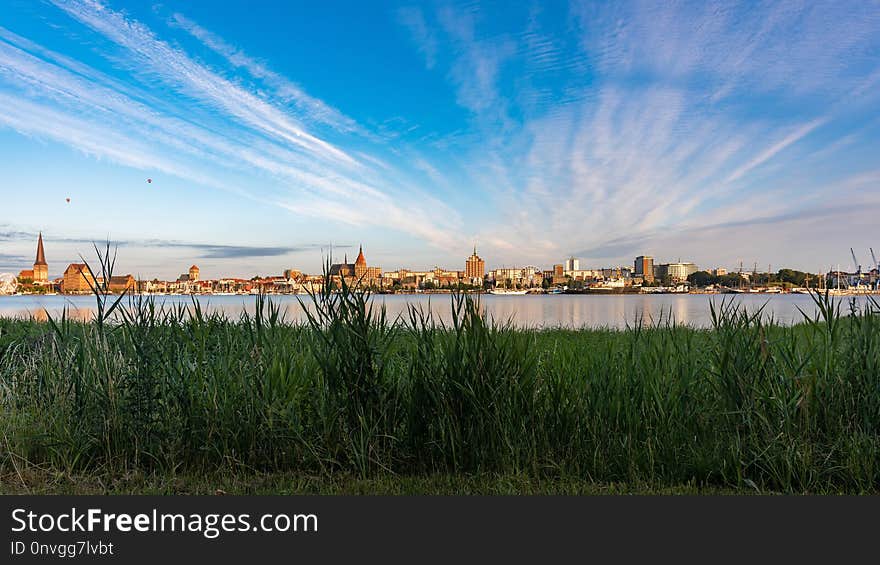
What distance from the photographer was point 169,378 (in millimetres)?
5055

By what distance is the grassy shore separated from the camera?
449cm

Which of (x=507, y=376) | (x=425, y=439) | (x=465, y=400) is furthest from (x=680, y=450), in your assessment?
(x=425, y=439)

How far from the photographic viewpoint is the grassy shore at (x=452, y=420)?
449 centimetres

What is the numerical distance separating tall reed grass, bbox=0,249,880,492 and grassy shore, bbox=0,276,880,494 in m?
0.02

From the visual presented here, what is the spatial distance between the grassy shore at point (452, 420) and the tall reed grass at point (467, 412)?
0.02m

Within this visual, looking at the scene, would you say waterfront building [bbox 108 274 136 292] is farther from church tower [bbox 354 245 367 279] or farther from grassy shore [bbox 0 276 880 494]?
church tower [bbox 354 245 367 279]

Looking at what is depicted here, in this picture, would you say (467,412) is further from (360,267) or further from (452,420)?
(360,267)

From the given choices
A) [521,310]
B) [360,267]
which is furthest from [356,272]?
[521,310]

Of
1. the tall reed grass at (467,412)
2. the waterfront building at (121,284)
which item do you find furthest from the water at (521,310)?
the tall reed grass at (467,412)

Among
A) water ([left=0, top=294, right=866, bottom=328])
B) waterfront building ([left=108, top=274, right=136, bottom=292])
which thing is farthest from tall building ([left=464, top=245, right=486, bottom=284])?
waterfront building ([left=108, top=274, right=136, bottom=292])

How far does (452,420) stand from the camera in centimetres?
475

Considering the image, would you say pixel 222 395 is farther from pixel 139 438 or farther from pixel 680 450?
pixel 680 450

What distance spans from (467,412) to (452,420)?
0.51 feet

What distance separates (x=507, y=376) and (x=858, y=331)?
11.2ft
